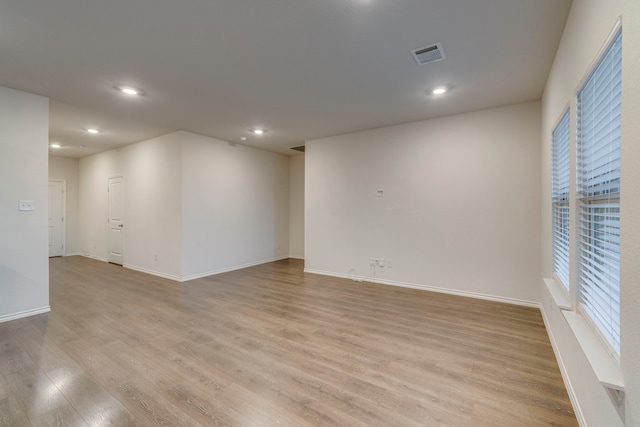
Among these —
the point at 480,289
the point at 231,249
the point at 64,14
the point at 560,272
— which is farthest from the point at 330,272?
the point at 64,14

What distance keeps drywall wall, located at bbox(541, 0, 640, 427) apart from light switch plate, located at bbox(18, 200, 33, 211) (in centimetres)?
532

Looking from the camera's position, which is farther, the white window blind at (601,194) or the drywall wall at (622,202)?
the white window blind at (601,194)

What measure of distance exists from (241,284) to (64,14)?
13.0 ft

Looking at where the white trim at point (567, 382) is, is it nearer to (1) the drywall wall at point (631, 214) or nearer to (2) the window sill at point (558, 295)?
(2) the window sill at point (558, 295)

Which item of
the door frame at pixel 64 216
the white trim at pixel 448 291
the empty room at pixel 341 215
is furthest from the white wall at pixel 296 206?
the door frame at pixel 64 216

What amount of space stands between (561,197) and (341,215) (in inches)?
135

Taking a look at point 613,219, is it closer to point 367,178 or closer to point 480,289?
point 480,289

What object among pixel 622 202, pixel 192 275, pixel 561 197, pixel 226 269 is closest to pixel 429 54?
pixel 561 197

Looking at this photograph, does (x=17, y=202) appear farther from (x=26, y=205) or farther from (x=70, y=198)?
(x=70, y=198)

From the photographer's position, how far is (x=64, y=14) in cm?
208

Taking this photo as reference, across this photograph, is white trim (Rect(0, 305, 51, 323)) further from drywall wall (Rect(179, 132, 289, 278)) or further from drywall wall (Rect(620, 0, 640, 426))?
drywall wall (Rect(620, 0, 640, 426))

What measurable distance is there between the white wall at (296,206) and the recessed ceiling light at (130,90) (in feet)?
14.3

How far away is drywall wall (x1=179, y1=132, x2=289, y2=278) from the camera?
5.27 metres

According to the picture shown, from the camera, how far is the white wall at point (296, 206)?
7516 mm
